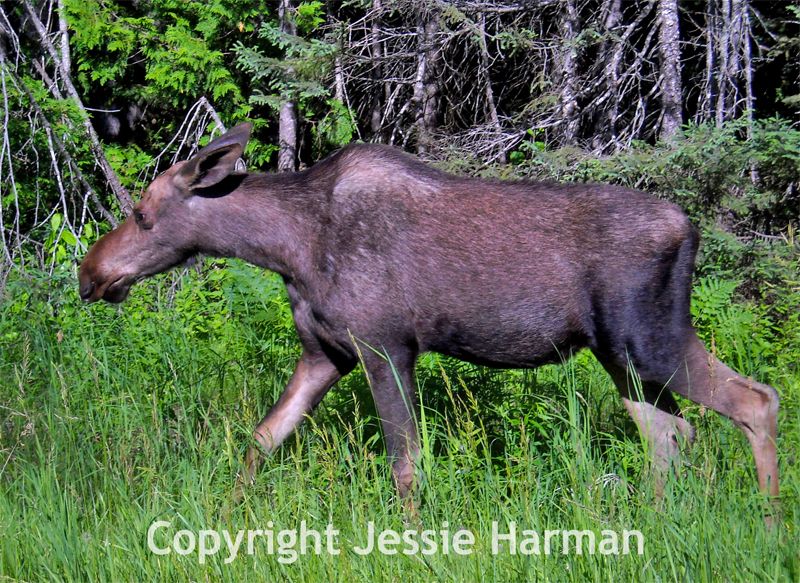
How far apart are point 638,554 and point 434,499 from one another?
0.96m

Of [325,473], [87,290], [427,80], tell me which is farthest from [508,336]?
[427,80]

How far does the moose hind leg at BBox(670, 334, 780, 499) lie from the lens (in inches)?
176

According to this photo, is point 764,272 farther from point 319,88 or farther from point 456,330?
point 319,88

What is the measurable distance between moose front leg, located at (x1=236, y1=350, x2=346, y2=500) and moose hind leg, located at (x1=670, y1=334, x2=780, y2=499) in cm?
196

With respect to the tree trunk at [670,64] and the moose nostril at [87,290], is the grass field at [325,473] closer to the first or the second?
the moose nostril at [87,290]

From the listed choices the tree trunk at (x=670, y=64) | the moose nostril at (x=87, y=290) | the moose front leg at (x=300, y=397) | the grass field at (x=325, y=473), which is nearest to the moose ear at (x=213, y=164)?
the moose nostril at (x=87, y=290)

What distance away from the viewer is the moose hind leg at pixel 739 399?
4.48m

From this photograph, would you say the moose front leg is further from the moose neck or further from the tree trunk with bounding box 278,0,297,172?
the tree trunk with bounding box 278,0,297,172

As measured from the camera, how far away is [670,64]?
839cm

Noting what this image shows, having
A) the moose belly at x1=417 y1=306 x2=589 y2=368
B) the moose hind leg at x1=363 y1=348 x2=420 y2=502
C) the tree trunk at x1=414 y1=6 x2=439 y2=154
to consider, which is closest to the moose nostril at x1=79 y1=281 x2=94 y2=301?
the moose hind leg at x1=363 y1=348 x2=420 y2=502

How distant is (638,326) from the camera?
4637 millimetres

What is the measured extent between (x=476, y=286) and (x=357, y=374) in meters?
1.87

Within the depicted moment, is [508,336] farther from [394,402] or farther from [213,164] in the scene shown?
[213,164]

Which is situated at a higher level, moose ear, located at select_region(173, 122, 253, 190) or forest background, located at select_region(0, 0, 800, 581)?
moose ear, located at select_region(173, 122, 253, 190)
